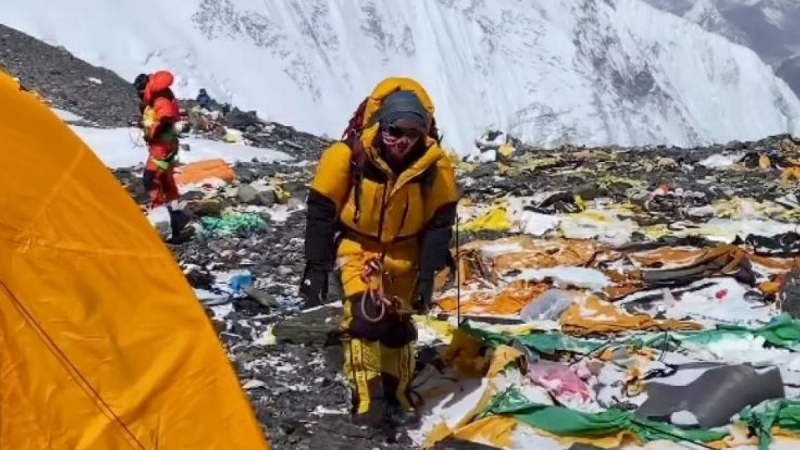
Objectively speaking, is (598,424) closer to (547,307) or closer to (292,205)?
(547,307)

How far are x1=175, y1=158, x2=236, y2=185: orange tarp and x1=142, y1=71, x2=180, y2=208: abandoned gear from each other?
4394mm

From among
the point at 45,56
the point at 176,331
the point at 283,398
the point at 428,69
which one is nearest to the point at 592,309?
the point at 283,398

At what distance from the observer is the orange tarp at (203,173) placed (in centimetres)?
1452

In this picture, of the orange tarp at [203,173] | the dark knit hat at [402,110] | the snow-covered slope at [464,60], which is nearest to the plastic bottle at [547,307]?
the dark knit hat at [402,110]

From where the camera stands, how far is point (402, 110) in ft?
16.0

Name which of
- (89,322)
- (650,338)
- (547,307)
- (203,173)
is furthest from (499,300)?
(203,173)

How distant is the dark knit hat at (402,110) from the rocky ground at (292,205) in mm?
1413

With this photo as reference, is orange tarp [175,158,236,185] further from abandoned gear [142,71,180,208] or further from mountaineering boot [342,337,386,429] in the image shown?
mountaineering boot [342,337,386,429]

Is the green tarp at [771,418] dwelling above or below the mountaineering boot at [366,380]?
below

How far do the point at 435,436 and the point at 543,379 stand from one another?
844 millimetres

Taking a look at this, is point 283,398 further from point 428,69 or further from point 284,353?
point 428,69

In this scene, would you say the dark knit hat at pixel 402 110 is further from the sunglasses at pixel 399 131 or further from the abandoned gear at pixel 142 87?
the abandoned gear at pixel 142 87

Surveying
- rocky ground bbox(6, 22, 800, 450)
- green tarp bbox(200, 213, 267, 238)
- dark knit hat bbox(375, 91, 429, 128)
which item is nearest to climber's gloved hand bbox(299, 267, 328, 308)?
rocky ground bbox(6, 22, 800, 450)

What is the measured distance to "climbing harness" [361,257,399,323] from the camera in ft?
16.7
